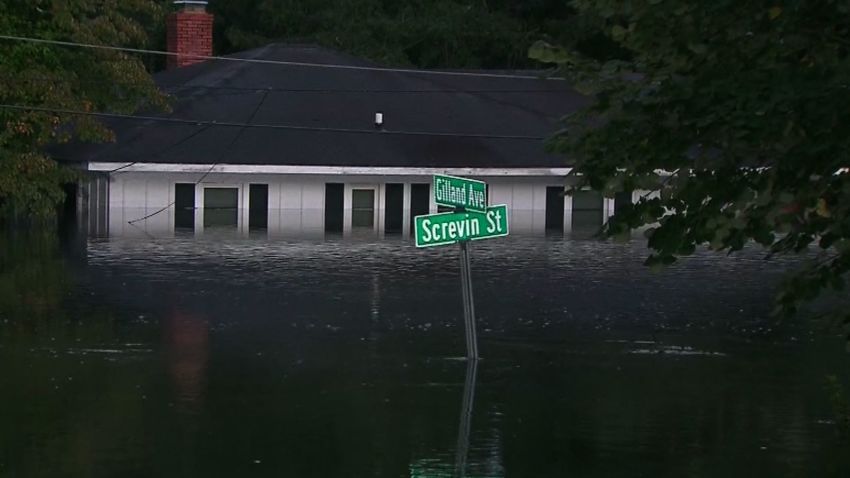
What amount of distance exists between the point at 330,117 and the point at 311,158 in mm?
2014

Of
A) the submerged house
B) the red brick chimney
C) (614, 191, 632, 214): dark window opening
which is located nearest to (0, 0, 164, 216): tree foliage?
the submerged house

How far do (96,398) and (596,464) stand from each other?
5207 mm

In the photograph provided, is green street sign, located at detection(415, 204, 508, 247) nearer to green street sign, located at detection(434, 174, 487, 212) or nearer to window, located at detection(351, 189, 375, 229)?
green street sign, located at detection(434, 174, 487, 212)

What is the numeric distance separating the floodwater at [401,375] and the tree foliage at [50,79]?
1.79 metres

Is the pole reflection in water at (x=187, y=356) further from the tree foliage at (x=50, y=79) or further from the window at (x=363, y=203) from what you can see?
the window at (x=363, y=203)

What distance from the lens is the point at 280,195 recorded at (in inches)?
1598

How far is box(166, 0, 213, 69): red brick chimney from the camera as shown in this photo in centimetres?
4503

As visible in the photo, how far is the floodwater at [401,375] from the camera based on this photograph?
1159 cm

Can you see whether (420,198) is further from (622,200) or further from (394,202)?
(622,200)

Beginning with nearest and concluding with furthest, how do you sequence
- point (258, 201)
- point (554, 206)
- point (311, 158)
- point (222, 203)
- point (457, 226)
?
point (457, 226) → point (311, 158) → point (222, 203) → point (258, 201) → point (554, 206)

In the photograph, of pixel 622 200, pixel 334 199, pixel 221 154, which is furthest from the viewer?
pixel 622 200

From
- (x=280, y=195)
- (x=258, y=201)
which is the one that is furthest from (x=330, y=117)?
(x=258, y=201)

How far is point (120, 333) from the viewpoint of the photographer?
18.5 m

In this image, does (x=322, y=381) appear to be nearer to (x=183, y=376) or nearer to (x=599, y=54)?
(x=183, y=376)
